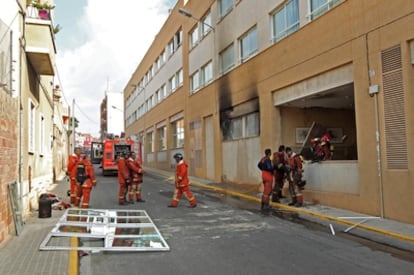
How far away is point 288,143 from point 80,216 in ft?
28.5

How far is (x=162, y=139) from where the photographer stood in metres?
39.4

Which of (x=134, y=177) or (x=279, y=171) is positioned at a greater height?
(x=279, y=171)

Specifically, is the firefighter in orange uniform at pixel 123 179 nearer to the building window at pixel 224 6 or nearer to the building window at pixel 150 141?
the building window at pixel 224 6

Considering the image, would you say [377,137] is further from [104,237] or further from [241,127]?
[241,127]

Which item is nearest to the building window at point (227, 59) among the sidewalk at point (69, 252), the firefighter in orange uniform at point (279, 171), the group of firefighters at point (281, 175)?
the firefighter in orange uniform at point (279, 171)

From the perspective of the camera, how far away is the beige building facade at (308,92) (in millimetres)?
9883

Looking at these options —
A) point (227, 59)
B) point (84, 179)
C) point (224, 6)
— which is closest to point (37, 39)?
point (84, 179)

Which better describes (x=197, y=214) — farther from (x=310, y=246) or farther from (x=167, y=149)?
(x=167, y=149)

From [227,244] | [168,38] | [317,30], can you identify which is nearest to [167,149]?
[168,38]

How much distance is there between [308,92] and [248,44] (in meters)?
6.30

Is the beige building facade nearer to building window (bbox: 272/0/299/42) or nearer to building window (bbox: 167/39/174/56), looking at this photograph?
building window (bbox: 272/0/299/42)

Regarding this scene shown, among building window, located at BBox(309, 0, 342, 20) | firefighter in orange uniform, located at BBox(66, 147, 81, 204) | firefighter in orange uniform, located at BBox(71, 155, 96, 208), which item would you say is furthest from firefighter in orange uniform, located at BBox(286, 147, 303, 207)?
firefighter in orange uniform, located at BBox(66, 147, 81, 204)

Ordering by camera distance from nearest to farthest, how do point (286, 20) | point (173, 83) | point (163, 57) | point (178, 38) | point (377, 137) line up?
point (377, 137)
point (286, 20)
point (178, 38)
point (173, 83)
point (163, 57)

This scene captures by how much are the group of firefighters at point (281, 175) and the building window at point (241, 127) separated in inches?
168
